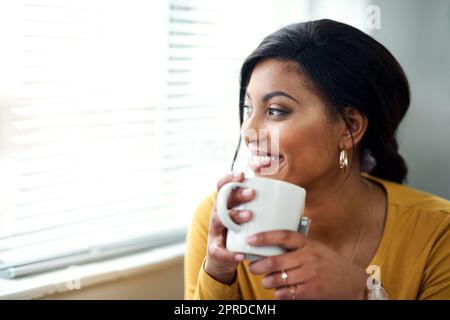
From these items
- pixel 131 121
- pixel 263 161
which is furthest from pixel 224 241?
pixel 131 121

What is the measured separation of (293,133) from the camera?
3.29ft

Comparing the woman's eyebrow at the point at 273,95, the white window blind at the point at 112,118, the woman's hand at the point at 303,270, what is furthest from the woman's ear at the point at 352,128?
the white window blind at the point at 112,118

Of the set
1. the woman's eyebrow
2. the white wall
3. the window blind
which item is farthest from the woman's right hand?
the white wall

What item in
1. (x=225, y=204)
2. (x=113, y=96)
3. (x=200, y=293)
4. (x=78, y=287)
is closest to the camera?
(x=225, y=204)

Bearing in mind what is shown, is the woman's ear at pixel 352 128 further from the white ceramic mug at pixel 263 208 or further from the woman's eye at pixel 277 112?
the white ceramic mug at pixel 263 208

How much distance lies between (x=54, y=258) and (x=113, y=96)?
36 centimetres

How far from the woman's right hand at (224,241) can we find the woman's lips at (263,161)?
13 centimetres

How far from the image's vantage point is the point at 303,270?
81cm

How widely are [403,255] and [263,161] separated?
335 mm

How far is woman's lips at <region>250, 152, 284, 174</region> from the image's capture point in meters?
0.98

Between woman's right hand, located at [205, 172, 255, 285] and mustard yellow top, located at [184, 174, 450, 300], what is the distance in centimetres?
2

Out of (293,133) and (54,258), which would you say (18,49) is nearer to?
(54,258)

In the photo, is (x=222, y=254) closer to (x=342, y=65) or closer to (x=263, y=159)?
(x=263, y=159)
